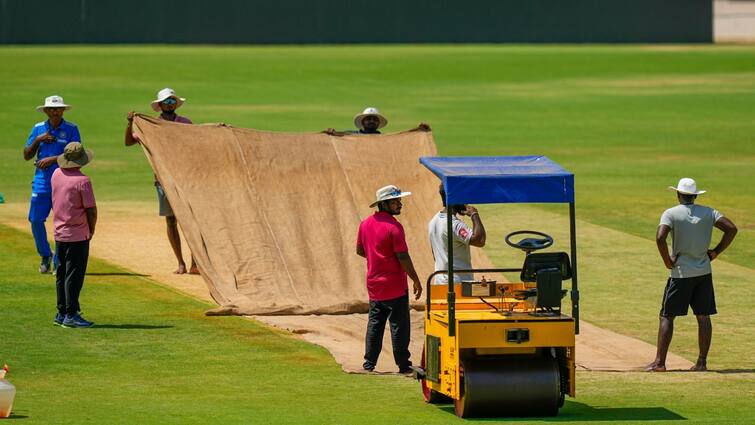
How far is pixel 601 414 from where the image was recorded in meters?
12.6

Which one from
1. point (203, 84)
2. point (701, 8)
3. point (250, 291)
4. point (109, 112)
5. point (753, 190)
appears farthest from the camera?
point (701, 8)

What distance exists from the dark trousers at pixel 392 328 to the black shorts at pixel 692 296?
104 inches

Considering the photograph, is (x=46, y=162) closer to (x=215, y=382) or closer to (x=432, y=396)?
(x=215, y=382)

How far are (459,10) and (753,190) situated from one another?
173 ft

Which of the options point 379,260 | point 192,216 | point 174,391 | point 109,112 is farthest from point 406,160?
point 109,112

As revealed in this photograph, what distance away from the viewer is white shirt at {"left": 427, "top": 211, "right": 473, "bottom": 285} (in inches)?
560

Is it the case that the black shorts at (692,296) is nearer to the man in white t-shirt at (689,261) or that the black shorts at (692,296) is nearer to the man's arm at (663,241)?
the man in white t-shirt at (689,261)

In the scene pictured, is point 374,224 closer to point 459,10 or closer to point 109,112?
point 109,112

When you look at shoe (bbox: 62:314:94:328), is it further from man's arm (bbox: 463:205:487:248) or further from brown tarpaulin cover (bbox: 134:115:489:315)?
man's arm (bbox: 463:205:487:248)

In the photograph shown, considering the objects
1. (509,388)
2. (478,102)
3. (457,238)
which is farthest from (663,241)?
(478,102)

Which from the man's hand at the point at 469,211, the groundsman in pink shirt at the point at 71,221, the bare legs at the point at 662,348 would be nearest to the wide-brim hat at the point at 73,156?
the groundsman in pink shirt at the point at 71,221

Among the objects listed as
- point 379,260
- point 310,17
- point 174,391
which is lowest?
point 174,391

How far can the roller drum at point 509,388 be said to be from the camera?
12.2 metres

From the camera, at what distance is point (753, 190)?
29.9 meters
